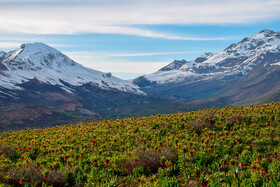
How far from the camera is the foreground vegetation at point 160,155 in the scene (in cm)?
1023

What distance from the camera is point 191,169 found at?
10914 millimetres

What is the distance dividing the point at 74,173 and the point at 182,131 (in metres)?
7.90

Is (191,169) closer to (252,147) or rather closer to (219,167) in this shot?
(219,167)

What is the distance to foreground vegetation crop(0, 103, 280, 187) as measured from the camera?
10227 mm

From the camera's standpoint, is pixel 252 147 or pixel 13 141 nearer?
pixel 252 147

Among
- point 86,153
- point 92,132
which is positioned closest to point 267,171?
point 86,153

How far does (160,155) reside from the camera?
12.4 metres

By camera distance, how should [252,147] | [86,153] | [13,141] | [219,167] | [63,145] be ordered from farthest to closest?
[13,141]
[63,145]
[86,153]
[252,147]
[219,167]

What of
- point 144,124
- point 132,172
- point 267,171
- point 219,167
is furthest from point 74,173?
point 144,124

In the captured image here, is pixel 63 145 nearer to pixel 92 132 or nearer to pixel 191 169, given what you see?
pixel 92 132

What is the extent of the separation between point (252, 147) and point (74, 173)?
27.0 ft

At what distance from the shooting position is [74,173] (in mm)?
11445

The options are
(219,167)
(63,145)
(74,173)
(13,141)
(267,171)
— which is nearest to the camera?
(267,171)

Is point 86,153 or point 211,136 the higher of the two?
point 211,136
